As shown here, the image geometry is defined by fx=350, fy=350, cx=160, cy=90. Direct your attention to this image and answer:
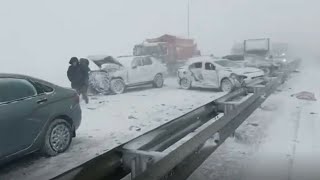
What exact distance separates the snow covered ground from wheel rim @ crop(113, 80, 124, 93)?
7.56m

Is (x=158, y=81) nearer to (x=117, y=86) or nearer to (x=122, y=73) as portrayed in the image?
(x=122, y=73)

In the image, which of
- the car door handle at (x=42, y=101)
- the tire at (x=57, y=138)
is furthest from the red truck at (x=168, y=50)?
the car door handle at (x=42, y=101)

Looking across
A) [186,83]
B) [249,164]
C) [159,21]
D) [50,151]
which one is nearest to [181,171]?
[249,164]

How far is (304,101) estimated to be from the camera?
451 inches

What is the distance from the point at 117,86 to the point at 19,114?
398 inches

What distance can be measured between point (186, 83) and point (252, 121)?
8015mm

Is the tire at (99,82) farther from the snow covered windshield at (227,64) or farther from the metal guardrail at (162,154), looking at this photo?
the metal guardrail at (162,154)

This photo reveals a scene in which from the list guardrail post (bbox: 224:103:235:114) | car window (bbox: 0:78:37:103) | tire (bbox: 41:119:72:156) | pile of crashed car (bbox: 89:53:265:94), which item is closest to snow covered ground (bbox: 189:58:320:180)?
guardrail post (bbox: 224:103:235:114)

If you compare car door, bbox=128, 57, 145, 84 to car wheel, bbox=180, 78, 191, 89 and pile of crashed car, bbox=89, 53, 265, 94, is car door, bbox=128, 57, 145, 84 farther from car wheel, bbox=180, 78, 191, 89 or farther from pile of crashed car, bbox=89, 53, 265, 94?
car wheel, bbox=180, 78, 191, 89

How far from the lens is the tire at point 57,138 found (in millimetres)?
5961

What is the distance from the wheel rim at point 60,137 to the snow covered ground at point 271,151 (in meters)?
2.60

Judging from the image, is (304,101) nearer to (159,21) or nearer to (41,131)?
(41,131)

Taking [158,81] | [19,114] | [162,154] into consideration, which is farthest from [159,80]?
[162,154]

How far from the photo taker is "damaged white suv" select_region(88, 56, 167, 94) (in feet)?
49.6
